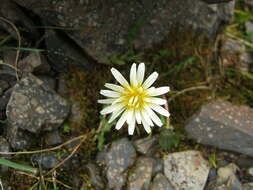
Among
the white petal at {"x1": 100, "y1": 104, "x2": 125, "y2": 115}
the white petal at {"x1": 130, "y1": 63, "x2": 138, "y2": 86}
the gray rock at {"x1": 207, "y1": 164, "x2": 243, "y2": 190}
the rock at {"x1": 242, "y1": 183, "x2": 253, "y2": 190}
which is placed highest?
the white petal at {"x1": 130, "y1": 63, "x2": 138, "y2": 86}

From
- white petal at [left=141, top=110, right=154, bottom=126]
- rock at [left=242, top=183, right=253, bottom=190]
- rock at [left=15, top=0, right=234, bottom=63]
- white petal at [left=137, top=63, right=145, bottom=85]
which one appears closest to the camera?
white petal at [left=137, top=63, right=145, bottom=85]

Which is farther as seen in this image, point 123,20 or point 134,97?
point 123,20

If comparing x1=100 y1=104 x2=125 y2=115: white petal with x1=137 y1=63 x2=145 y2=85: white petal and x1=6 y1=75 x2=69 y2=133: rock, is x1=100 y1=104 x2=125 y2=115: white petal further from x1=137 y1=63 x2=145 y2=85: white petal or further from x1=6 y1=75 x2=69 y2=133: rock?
x1=6 y1=75 x2=69 y2=133: rock

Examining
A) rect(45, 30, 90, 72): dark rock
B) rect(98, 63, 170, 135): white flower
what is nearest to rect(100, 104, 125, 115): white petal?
rect(98, 63, 170, 135): white flower

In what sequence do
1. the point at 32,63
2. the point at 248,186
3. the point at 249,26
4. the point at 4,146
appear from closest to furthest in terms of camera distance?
the point at 4,146 → the point at 32,63 → the point at 248,186 → the point at 249,26

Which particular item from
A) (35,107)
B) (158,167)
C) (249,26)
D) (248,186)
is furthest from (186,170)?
(249,26)

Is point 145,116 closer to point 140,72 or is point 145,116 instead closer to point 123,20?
point 140,72
